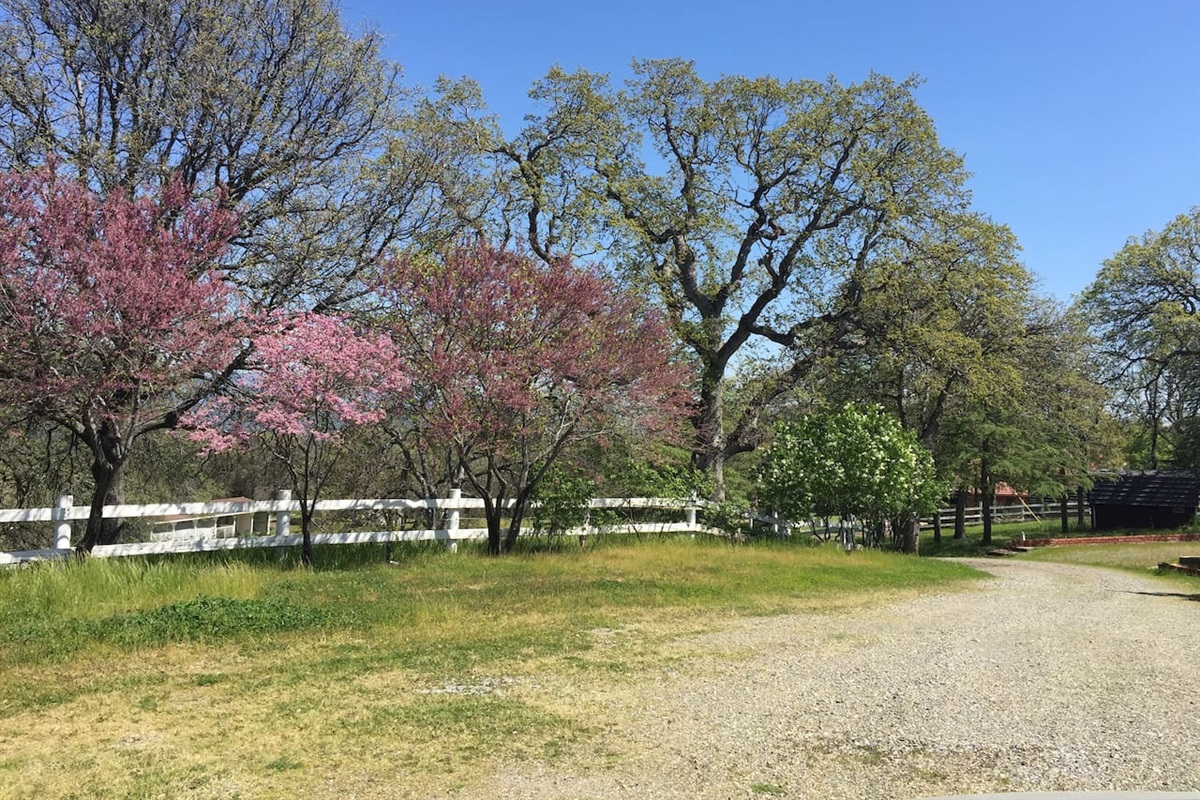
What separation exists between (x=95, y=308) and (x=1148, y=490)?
3901 centimetres

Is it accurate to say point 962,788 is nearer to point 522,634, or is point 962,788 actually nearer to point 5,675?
point 522,634

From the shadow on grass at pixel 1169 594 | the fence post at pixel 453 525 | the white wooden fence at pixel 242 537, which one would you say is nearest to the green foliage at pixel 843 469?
the white wooden fence at pixel 242 537

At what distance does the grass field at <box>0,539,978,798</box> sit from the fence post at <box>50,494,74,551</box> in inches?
50.3

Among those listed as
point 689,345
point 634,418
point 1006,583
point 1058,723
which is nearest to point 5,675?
point 1058,723

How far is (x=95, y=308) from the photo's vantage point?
451 inches

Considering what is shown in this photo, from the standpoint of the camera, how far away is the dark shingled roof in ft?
113

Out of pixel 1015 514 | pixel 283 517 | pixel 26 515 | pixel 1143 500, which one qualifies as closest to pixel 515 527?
pixel 283 517

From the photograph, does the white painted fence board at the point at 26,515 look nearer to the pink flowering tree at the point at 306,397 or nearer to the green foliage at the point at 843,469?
the pink flowering tree at the point at 306,397

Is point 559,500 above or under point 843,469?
under

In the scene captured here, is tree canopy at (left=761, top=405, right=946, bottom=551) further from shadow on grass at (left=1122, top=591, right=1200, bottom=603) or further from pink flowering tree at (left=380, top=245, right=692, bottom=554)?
shadow on grass at (left=1122, top=591, right=1200, bottom=603)

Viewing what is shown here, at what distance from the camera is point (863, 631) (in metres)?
9.02

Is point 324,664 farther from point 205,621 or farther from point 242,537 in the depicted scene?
point 242,537

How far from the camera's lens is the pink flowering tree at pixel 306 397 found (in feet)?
40.8

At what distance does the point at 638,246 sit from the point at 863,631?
16153mm
